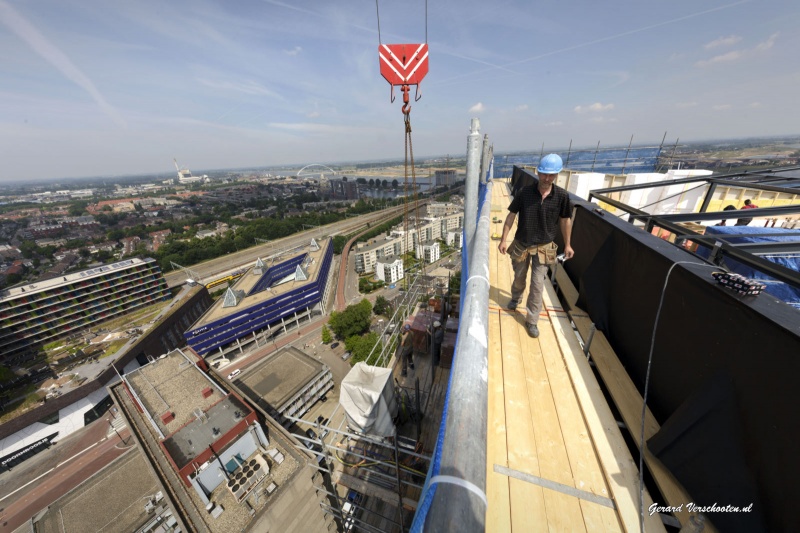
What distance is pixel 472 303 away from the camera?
2.44 m

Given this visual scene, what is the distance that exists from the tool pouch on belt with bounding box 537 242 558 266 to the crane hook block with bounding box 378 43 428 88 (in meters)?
6.63

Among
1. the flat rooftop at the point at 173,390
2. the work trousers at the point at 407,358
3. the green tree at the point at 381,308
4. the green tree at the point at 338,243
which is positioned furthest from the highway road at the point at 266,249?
the work trousers at the point at 407,358

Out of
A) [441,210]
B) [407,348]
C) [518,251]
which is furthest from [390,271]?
[518,251]

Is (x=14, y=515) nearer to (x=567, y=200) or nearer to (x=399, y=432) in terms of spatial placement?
(x=399, y=432)

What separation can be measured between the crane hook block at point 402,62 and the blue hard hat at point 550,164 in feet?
19.7

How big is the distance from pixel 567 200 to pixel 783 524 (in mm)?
3142

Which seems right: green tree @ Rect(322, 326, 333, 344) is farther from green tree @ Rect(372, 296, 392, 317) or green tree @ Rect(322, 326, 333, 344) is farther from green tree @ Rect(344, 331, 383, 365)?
green tree @ Rect(372, 296, 392, 317)

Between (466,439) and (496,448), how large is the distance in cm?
135

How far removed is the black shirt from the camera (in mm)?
3578

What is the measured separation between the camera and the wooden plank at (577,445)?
200 centimetres

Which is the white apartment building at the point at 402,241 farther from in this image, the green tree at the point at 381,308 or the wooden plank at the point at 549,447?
the wooden plank at the point at 549,447

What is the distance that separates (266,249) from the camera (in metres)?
57.5

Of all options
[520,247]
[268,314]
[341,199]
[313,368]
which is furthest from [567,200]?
[341,199]

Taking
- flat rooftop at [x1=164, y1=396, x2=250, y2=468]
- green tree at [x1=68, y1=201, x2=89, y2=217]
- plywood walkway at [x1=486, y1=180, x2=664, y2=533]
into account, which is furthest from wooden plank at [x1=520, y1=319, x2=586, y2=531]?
green tree at [x1=68, y1=201, x2=89, y2=217]
